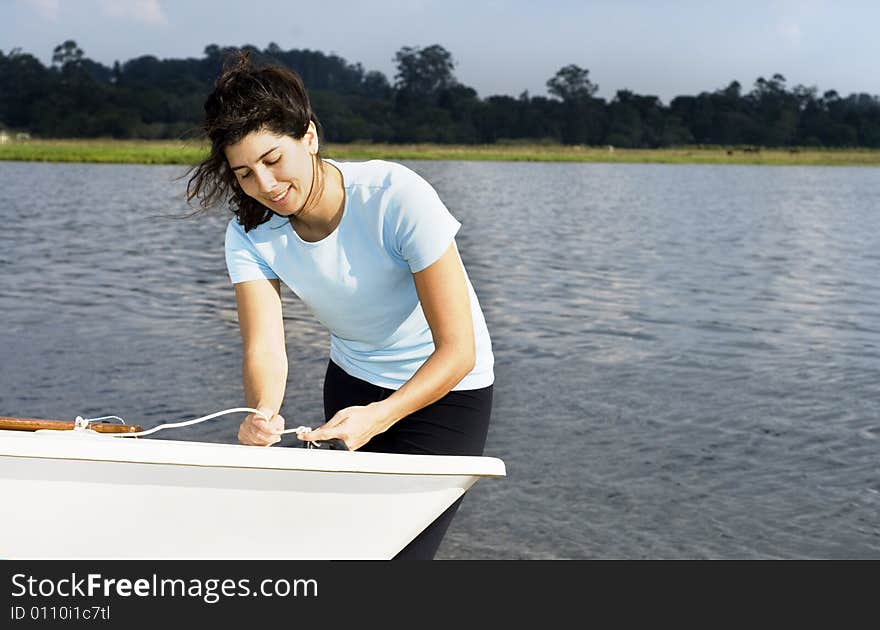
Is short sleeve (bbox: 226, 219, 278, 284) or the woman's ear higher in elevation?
the woman's ear

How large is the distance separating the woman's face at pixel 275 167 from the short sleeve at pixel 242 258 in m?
0.25

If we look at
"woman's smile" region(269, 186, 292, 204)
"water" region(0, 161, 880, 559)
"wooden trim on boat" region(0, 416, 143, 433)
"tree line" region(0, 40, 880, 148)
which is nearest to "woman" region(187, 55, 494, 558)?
"woman's smile" region(269, 186, 292, 204)

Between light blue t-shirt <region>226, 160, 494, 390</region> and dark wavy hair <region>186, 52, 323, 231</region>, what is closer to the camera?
dark wavy hair <region>186, 52, 323, 231</region>

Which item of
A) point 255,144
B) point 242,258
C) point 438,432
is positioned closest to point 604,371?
point 438,432

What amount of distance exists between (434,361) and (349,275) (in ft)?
1.17

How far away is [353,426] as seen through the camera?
323 centimetres

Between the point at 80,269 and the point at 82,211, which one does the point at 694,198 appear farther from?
the point at 80,269

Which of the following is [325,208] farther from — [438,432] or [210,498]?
[210,498]

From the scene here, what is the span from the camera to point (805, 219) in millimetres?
36625

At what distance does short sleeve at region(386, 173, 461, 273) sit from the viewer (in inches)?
126

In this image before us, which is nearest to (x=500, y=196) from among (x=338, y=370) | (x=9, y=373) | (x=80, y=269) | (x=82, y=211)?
(x=82, y=211)

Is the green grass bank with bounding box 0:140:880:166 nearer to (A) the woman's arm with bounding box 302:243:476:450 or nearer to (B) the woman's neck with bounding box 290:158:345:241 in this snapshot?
(B) the woman's neck with bounding box 290:158:345:241

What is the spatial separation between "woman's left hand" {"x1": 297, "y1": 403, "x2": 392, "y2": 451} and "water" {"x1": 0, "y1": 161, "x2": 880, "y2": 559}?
3225 millimetres
